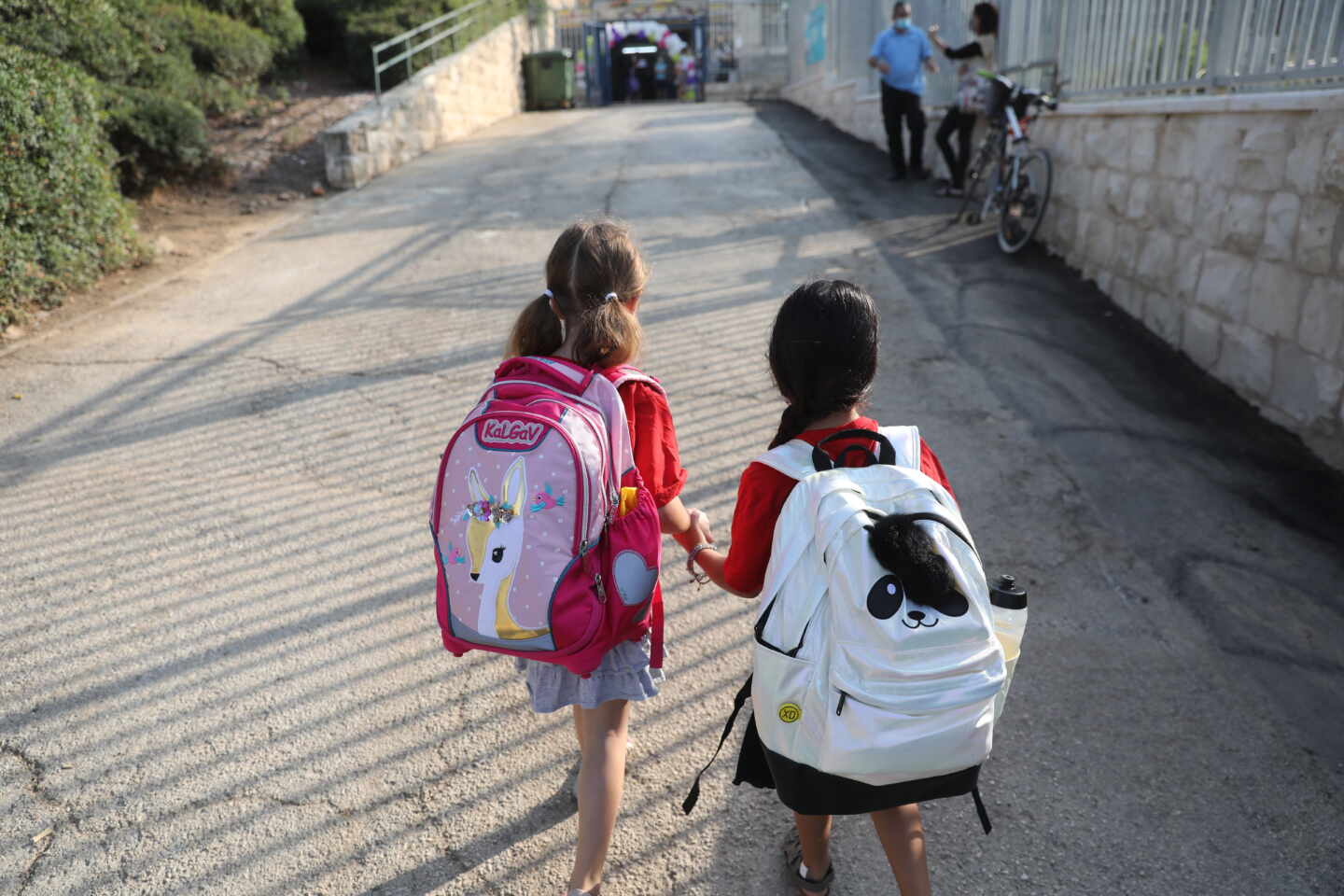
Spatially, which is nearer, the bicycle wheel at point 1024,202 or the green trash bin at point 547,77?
the bicycle wheel at point 1024,202

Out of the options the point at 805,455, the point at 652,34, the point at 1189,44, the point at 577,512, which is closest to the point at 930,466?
the point at 805,455

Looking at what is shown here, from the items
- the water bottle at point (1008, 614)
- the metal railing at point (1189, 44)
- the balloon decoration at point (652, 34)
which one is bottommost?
the water bottle at point (1008, 614)

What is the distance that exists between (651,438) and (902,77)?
9.02 meters

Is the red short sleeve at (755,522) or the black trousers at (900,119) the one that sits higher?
the black trousers at (900,119)

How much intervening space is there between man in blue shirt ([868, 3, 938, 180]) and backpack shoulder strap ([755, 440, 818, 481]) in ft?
29.1

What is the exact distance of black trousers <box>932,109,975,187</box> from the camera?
8.71m

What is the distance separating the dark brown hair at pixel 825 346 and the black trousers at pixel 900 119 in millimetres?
8774

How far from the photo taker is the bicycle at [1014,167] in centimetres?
696

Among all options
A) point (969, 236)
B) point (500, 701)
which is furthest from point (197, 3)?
point (500, 701)

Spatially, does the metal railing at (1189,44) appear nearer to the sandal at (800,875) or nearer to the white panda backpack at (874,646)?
the white panda backpack at (874,646)

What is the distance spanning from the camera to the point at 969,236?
758 centimetres

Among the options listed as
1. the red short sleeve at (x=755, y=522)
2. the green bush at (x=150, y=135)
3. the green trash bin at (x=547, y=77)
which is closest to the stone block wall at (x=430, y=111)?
the green trash bin at (x=547, y=77)

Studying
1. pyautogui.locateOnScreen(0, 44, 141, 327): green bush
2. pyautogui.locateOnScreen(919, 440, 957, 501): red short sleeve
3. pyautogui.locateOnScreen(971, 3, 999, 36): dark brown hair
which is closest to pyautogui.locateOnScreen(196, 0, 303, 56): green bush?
pyautogui.locateOnScreen(0, 44, 141, 327): green bush

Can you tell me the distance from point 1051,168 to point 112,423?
673 cm
